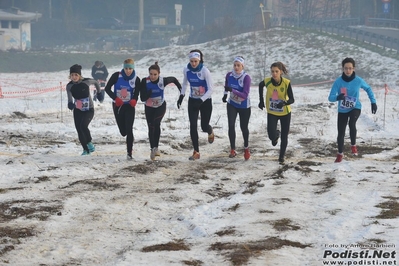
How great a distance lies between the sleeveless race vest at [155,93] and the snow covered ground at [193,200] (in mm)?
1007

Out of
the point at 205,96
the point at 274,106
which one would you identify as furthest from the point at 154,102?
the point at 274,106

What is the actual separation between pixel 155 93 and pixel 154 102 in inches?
7.0

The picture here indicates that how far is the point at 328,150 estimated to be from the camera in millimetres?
13820

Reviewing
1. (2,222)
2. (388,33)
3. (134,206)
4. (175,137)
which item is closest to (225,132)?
(175,137)

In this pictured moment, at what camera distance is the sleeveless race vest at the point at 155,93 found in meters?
12.1

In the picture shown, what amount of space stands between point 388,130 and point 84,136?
26.9 ft

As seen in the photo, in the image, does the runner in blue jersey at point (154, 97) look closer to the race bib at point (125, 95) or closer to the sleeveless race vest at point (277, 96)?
the race bib at point (125, 95)

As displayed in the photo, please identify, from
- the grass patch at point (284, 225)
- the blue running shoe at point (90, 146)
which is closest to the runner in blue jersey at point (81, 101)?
the blue running shoe at point (90, 146)

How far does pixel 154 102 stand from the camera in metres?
12.2

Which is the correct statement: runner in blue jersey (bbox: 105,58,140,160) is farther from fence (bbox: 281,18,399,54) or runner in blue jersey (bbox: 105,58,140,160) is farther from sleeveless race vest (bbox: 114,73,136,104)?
fence (bbox: 281,18,399,54)

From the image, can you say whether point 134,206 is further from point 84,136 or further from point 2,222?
point 84,136

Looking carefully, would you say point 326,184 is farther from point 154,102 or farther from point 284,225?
point 154,102

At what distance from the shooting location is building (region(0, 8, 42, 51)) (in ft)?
241

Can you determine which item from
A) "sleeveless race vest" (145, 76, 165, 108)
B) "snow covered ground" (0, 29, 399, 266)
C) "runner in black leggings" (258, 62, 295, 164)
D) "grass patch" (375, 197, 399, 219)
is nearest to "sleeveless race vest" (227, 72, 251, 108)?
"runner in black leggings" (258, 62, 295, 164)
